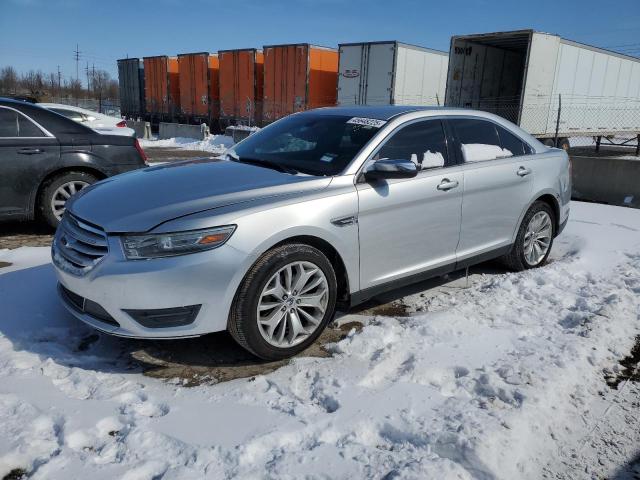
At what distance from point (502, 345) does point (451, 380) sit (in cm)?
64

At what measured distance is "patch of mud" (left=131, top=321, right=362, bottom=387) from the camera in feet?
10.1

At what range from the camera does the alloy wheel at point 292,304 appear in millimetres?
3113

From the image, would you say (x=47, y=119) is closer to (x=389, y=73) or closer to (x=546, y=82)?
(x=546, y=82)

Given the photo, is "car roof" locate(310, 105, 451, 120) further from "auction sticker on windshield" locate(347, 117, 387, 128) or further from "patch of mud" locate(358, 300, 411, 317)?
"patch of mud" locate(358, 300, 411, 317)

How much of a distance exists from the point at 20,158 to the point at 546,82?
1315 centimetres

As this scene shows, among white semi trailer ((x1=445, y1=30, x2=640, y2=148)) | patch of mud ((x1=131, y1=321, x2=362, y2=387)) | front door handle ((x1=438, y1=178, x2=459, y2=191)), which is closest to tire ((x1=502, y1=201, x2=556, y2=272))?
front door handle ((x1=438, y1=178, x2=459, y2=191))

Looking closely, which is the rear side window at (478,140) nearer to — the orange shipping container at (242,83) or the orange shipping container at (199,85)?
the orange shipping container at (242,83)

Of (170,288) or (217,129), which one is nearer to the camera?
(170,288)

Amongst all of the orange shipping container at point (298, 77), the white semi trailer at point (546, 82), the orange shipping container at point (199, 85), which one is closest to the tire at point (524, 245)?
the white semi trailer at point (546, 82)

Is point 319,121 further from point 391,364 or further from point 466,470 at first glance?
point 466,470

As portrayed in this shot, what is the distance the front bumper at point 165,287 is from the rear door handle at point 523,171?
2880 millimetres

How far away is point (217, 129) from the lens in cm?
2653

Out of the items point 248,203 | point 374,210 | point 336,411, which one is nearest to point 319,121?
point 374,210

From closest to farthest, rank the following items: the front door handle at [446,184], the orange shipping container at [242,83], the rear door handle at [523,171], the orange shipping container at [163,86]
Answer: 1. the front door handle at [446,184]
2. the rear door handle at [523,171]
3. the orange shipping container at [242,83]
4. the orange shipping container at [163,86]
